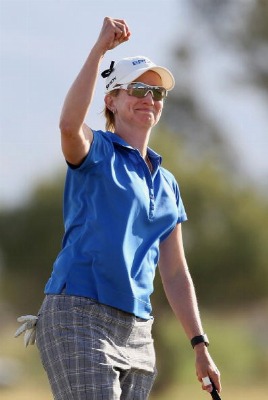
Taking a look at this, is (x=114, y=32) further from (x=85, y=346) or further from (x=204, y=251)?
(x=204, y=251)

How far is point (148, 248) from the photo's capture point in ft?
17.2

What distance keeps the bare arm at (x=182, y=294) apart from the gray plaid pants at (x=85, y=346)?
44cm

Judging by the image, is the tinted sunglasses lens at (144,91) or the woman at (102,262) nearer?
the woman at (102,262)

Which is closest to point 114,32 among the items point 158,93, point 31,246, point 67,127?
point 67,127

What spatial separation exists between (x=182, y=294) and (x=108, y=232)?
2.29ft

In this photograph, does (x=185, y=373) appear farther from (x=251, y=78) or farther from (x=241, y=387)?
(x=251, y=78)

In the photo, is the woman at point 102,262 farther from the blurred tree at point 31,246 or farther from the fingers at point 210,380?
the blurred tree at point 31,246

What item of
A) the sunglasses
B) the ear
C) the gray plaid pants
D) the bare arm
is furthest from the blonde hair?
the gray plaid pants

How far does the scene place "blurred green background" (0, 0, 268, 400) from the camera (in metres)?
31.2

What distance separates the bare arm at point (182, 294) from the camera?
5.54 m

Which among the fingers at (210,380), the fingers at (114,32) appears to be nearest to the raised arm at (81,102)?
the fingers at (114,32)

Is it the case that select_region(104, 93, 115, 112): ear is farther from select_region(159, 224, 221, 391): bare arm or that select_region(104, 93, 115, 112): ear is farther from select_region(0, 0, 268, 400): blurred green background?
select_region(0, 0, 268, 400): blurred green background

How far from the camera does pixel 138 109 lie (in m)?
5.41

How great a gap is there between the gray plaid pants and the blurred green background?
2271cm
